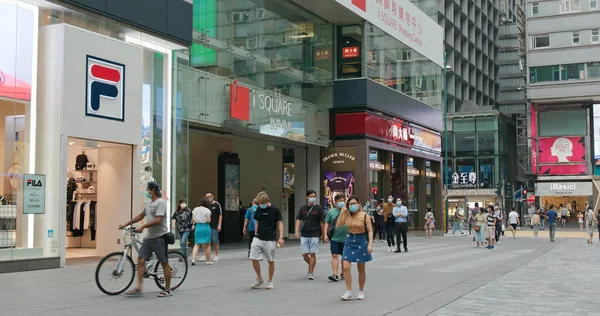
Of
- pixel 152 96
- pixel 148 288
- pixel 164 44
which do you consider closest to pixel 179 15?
pixel 164 44

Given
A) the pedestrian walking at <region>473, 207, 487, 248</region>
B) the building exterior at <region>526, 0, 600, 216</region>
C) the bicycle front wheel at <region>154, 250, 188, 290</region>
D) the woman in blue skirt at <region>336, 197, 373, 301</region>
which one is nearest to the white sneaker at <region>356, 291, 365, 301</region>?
the woman in blue skirt at <region>336, 197, 373, 301</region>

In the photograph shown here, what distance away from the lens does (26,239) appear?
15195 mm

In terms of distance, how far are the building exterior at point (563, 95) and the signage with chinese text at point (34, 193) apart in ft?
183

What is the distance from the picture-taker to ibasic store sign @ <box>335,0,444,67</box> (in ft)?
107

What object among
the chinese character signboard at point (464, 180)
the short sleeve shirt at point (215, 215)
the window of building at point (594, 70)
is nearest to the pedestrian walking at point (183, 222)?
the short sleeve shirt at point (215, 215)

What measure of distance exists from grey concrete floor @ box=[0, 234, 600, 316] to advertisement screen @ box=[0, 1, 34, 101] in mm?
3984

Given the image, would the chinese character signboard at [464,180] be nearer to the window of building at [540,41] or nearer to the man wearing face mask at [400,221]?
the window of building at [540,41]

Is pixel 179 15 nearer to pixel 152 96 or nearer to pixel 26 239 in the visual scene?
pixel 152 96

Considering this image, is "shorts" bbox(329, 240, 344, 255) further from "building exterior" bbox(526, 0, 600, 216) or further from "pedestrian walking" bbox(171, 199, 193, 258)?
"building exterior" bbox(526, 0, 600, 216)

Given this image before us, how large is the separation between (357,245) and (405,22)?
28.4 m

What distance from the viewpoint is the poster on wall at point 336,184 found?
106ft

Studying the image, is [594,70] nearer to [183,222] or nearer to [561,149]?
[561,149]

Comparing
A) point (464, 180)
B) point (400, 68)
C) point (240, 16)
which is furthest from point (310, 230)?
point (464, 180)

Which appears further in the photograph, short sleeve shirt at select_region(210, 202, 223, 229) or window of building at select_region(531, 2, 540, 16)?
window of building at select_region(531, 2, 540, 16)
